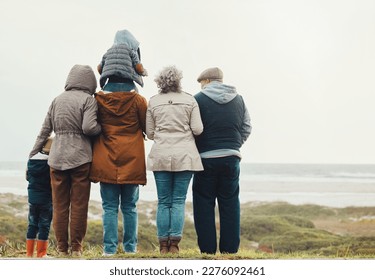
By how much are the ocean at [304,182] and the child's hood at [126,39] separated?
69.7ft

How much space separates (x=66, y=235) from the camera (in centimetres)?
510

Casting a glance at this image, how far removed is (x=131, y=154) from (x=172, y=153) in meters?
0.37

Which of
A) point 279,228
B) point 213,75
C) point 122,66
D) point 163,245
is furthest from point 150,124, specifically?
point 279,228

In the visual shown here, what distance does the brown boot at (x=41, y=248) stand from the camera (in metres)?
5.11

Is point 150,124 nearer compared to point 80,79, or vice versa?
point 150,124

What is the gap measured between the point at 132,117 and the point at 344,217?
68.3 feet

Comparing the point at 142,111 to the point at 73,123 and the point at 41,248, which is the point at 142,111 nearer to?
the point at 73,123

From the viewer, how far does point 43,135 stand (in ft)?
17.0

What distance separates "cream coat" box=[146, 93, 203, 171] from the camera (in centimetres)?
486

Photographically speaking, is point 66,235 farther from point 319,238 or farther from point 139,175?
point 319,238

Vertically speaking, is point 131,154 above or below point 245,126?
below

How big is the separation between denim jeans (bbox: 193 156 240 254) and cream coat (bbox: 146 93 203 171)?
0.21m

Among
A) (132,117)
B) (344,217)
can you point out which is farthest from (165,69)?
(344,217)

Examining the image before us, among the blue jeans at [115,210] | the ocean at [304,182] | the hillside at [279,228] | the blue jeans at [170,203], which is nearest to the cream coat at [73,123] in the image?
the blue jeans at [115,210]
